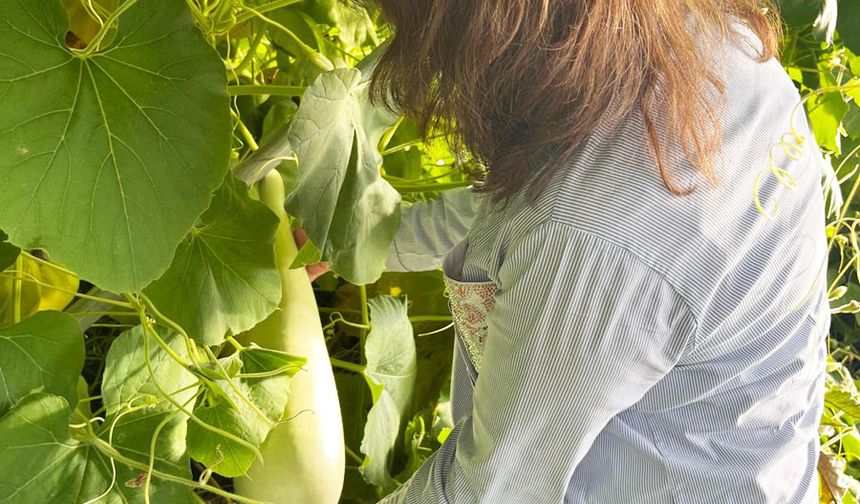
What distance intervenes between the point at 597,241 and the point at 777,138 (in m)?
0.19

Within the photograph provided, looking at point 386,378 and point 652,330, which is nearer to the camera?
point 652,330

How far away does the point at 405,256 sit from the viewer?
1.06 metres

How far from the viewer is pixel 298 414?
2.66 feet

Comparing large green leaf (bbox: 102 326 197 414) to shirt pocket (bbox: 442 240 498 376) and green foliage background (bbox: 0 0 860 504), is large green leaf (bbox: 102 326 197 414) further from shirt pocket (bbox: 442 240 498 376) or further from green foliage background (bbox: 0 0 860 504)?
shirt pocket (bbox: 442 240 498 376)

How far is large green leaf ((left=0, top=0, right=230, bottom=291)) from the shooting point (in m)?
0.53

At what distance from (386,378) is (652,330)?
1.46ft

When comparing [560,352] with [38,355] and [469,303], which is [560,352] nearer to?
[469,303]

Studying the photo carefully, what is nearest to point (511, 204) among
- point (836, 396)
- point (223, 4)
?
point (223, 4)

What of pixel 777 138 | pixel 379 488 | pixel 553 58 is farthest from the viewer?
pixel 379 488

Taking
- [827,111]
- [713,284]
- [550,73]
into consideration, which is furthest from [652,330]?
[827,111]

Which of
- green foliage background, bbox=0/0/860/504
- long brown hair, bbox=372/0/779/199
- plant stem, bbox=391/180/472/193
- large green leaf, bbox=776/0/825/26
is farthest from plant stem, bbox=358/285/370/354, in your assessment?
large green leaf, bbox=776/0/825/26

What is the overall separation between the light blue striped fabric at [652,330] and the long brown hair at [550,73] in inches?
0.9

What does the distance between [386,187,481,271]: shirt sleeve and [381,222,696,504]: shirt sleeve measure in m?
0.35

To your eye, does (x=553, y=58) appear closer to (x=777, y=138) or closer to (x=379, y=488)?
(x=777, y=138)
